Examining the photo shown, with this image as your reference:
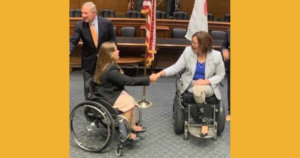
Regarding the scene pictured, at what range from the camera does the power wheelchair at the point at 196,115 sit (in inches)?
133

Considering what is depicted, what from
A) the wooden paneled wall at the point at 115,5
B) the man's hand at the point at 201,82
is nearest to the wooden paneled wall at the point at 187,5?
the wooden paneled wall at the point at 115,5

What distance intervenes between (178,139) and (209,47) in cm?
104

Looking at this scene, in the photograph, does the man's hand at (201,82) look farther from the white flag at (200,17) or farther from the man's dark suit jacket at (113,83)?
the white flag at (200,17)

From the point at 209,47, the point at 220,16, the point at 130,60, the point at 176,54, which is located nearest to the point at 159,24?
the point at 176,54

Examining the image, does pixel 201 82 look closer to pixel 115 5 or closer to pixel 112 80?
pixel 112 80

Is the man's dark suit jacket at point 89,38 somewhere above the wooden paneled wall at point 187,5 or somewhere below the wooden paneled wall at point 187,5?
below

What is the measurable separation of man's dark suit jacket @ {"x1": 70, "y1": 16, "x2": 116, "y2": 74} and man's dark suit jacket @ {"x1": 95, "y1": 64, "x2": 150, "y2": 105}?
72cm

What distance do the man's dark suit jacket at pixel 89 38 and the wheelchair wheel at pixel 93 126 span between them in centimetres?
57

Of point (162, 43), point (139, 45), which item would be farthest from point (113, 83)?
point (162, 43)

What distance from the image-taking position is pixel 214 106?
337cm

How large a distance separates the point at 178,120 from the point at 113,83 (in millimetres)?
902

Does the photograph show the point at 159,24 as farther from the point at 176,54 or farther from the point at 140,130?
the point at 140,130

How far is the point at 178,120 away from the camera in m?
3.52

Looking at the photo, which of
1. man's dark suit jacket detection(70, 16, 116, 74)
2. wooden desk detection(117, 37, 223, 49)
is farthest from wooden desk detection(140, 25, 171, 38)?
man's dark suit jacket detection(70, 16, 116, 74)
